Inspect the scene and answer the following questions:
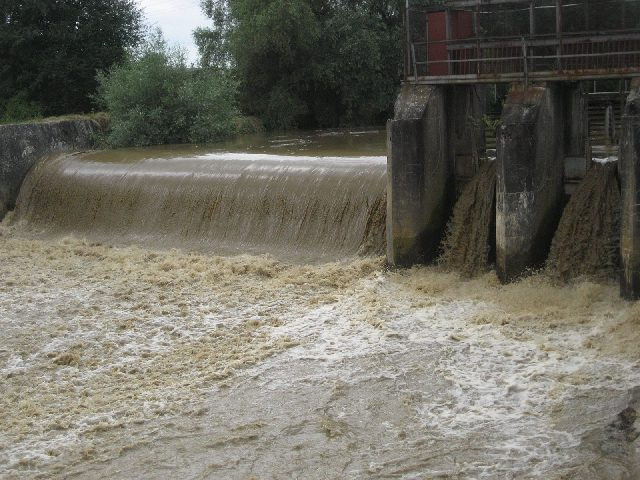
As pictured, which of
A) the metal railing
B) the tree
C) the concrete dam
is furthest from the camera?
the tree

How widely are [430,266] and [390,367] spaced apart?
416 cm

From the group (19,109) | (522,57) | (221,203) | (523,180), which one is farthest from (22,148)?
(523,180)

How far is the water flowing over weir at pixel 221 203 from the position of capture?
1595 cm

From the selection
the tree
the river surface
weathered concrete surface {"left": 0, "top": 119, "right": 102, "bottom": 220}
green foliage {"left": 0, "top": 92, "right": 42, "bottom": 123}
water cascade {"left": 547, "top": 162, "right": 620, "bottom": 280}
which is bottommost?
the river surface

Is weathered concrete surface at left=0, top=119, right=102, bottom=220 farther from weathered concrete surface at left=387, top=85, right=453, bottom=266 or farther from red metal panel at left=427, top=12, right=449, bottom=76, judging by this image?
red metal panel at left=427, top=12, right=449, bottom=76

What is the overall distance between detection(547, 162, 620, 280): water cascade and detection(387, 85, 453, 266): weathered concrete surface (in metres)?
2.14

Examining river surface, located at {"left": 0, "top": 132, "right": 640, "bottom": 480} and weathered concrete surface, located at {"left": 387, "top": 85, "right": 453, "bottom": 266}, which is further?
weathered concrete surface, located at {"left": 387, "top": 85, "right": 453, "bottom": 266}

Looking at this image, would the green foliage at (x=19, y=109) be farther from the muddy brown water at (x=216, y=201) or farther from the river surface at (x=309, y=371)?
the river surface at (x=309, y=371)

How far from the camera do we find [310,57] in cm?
3359

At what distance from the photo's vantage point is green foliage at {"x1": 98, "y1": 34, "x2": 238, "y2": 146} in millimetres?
25234

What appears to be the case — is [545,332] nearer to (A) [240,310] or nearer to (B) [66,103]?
(A) [240,310]

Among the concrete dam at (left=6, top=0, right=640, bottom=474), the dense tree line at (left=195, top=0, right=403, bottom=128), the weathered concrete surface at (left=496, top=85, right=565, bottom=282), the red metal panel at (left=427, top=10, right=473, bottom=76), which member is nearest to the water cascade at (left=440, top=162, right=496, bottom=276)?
the concrete dam at (left=6, top=0, right=640, bottom=474)

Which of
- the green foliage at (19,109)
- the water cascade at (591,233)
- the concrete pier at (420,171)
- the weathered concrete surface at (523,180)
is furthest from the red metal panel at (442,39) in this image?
the green foliage at (19,109)

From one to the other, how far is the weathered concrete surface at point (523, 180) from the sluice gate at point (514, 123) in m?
0.02
